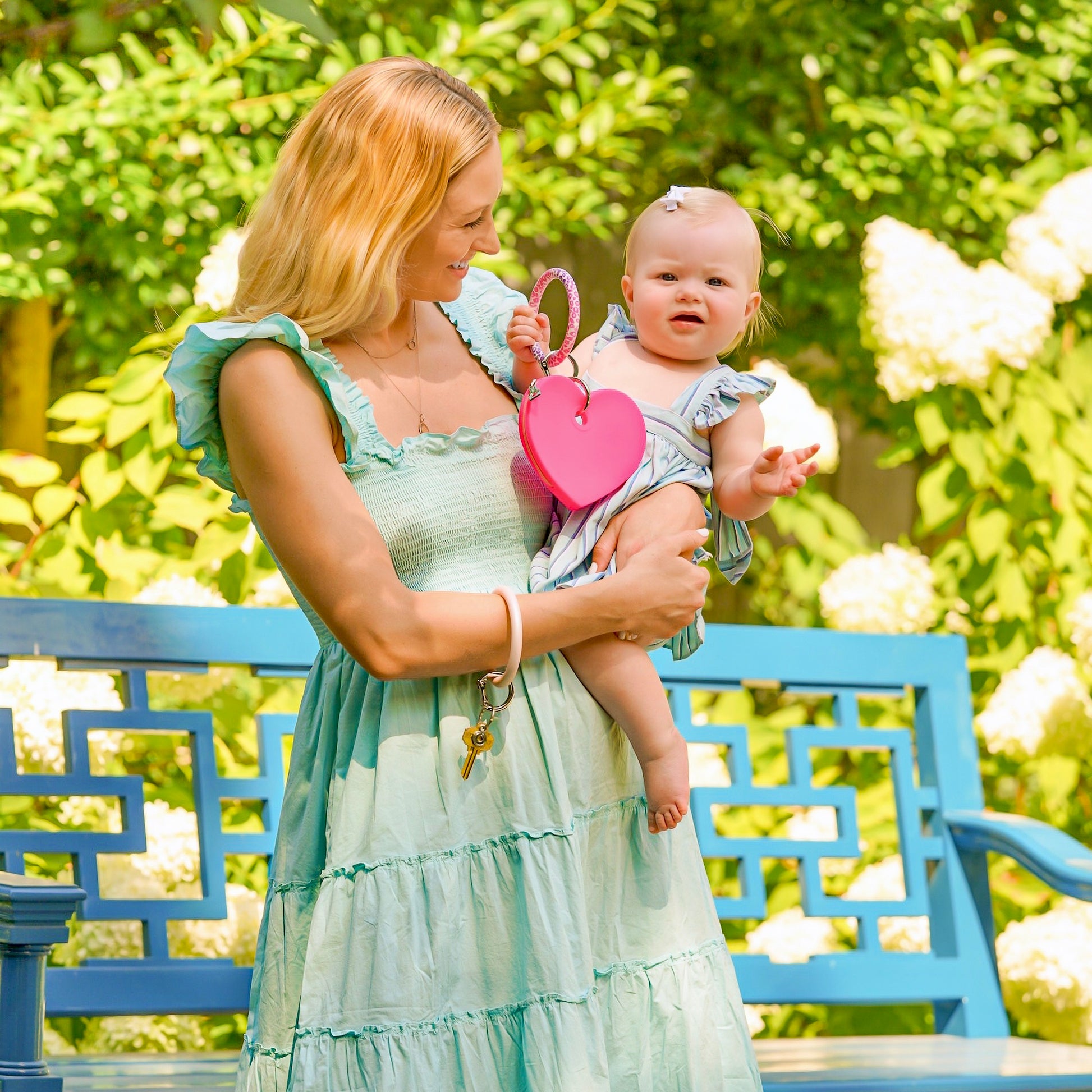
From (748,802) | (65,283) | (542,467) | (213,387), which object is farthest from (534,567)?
(65,283)

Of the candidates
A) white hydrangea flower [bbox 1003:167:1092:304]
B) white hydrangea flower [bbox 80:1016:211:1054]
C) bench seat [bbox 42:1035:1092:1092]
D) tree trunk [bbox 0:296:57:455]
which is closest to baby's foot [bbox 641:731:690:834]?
bench seat [bbox 42:1035:1092:1092]

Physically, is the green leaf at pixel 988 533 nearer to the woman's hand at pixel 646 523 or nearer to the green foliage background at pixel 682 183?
the green foliage background at pixel 682 183

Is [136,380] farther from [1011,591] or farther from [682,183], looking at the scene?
[1011,591]

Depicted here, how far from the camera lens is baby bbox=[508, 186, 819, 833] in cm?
171

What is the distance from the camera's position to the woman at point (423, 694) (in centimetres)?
157

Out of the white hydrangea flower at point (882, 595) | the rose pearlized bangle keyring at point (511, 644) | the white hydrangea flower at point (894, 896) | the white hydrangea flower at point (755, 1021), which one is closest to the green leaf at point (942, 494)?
the white hydrangea flower at point (882, 595)

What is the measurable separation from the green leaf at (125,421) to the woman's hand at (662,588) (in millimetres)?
1688

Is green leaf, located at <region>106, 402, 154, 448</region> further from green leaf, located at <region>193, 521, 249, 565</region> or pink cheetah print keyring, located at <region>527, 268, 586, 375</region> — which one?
pink cheetah print keyring, located at <region>527, 268, 586, 375</region>

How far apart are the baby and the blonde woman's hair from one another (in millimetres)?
209

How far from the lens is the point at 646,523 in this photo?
1.79 m

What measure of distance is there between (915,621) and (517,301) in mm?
1708

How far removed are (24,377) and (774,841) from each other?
222 cm

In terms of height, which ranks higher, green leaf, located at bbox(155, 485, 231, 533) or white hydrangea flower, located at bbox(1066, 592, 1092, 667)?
green leaf, located at bbox(155, 485, 231, 533)

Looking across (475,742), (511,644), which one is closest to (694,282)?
(511,644)
